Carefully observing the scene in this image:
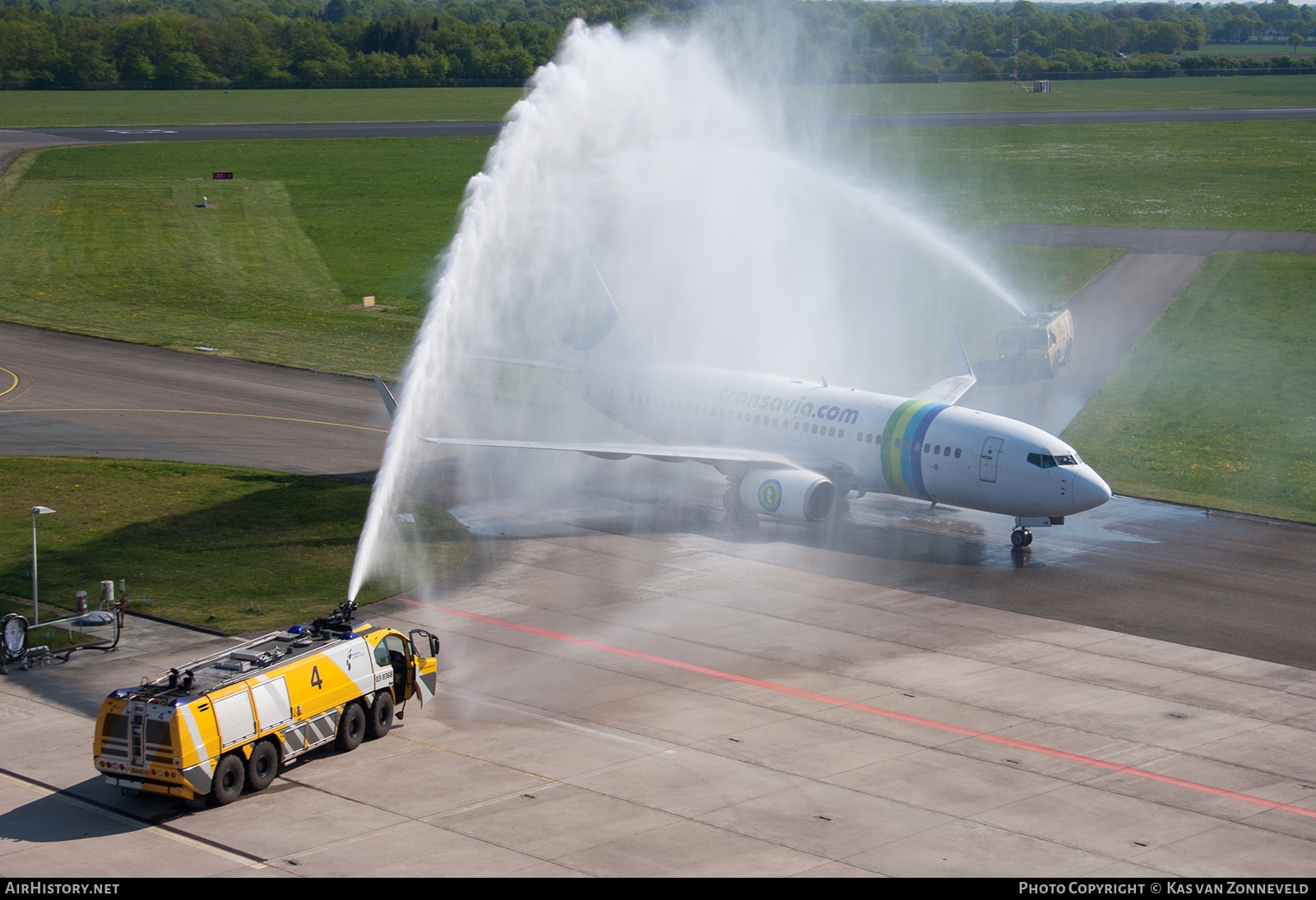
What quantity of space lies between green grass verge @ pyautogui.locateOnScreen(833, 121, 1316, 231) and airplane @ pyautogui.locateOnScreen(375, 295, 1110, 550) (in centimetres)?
7003

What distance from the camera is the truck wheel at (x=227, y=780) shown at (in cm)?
2725

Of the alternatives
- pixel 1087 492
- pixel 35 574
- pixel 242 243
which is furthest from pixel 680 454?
pixel 242 243

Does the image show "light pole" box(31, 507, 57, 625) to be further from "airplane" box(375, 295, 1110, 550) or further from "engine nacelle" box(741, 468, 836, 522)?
"engine nacelle" box(741, 468, 836, 522)

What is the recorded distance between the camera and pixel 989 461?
160 ft

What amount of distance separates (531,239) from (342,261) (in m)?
35.0

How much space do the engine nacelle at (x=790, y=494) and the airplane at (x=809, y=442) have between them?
0.15ft

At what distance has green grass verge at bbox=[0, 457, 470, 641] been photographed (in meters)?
41.5

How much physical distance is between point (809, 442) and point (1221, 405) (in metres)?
32.1

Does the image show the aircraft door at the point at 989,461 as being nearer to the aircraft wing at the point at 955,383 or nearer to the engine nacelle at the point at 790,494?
the engine nacelle at the point at 790,494

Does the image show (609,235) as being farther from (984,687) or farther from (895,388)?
(984,687)

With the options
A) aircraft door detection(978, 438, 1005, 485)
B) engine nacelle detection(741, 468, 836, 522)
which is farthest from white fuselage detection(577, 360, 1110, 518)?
engine nacelle detection(741, 468, 836, 522)

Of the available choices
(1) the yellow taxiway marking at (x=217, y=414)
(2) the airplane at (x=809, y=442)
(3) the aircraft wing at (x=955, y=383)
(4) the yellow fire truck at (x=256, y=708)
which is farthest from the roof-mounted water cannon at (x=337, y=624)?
(1) the yellow taxiway marking at (x=217, y=414)

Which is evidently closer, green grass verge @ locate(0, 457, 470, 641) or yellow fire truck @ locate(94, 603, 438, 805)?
yellow fire truck @ locate(94, 603, 438, 805)

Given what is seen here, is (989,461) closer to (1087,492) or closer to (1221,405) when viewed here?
(1087,492)
